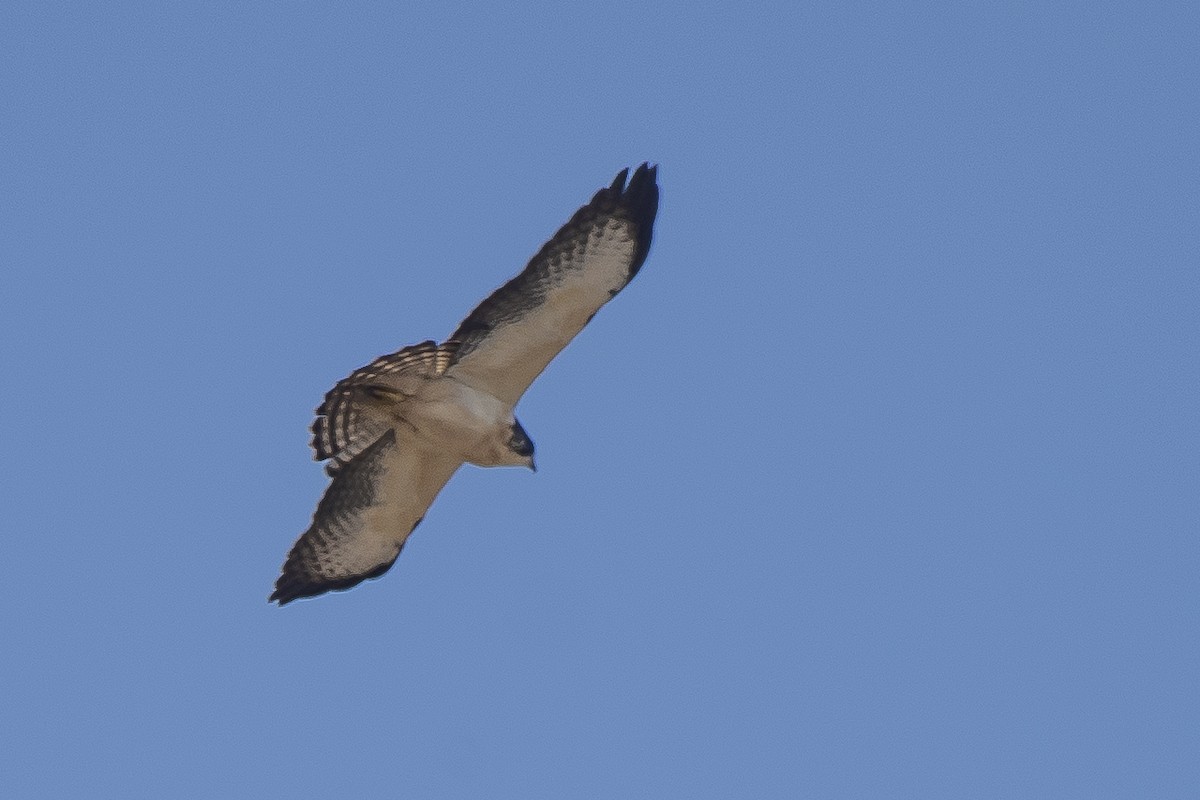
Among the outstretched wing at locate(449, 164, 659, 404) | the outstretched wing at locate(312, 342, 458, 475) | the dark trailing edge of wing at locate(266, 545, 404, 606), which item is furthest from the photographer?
the dark trailing edge of wing at locate(266, 545, 404, 606)

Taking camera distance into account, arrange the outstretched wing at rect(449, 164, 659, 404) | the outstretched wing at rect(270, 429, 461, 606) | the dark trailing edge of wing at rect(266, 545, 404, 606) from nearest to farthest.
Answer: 1. the outstretched wing at rect(449, 164, 659, 404)
2. the outstretched wing at rect(270, 429, 461, 606)
3. the dark trailing edge of wing at rect(266, 545, 404, 606)

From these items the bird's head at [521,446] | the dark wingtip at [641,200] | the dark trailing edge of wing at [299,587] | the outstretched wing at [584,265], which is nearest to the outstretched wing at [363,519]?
the dark trailing edge of wing at [299,587]

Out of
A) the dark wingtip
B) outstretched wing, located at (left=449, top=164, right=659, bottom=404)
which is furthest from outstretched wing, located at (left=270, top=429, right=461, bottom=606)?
the dark wingtip

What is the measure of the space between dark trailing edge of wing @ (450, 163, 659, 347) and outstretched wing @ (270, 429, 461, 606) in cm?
145

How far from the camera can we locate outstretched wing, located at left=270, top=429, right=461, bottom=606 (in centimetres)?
1217

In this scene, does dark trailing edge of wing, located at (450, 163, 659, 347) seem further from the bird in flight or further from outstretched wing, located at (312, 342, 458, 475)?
outstretched wing, located at (312, 342, 458, 475)

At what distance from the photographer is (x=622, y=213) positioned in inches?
442

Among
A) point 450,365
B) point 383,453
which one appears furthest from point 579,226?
point 383,453

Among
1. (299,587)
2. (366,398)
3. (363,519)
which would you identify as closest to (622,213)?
(366,398)

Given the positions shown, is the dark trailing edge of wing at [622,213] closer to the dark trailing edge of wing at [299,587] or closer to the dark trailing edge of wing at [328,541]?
the dark trailing edge of wing at [328,541]

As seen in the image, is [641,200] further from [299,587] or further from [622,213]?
[299,587]

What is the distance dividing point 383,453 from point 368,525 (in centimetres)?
61

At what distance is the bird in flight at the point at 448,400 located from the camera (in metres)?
11.2

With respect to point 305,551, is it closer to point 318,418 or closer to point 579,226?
point 318,418
